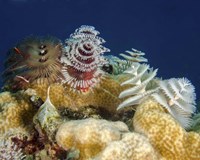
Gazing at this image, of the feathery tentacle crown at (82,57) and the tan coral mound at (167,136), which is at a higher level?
the feathery tentacle crown at (82,57)

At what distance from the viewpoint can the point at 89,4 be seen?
69625 mm

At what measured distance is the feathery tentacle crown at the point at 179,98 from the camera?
13.6 feet

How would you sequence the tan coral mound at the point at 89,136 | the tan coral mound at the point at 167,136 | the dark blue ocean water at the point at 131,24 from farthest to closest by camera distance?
the dark blue ocean water at the point at 131,24 → the tan coral mound at the point at 167,136 → the tan coral mound at the point at 89,136

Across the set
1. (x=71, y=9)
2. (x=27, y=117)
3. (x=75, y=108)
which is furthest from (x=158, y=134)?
(x=71, y=9)

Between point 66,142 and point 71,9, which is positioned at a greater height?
point 71,9

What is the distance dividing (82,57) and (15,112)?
3.44 ft

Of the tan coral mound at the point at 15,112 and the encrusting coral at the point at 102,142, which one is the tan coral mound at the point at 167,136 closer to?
the encrusting coral at the point at 102,142

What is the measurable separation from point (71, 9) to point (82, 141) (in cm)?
7240

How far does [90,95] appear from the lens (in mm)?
4707

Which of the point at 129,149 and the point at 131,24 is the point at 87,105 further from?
the point at 131,24

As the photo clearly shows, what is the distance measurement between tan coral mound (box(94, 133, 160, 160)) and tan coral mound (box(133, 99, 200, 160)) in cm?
22

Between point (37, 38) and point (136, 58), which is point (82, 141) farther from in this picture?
point (136, 58)

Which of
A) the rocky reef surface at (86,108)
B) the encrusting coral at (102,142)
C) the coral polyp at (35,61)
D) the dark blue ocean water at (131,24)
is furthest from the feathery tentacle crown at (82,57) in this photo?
the dark blue ocean water at (131,24)

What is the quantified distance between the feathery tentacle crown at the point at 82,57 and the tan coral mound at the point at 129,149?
1253mm
